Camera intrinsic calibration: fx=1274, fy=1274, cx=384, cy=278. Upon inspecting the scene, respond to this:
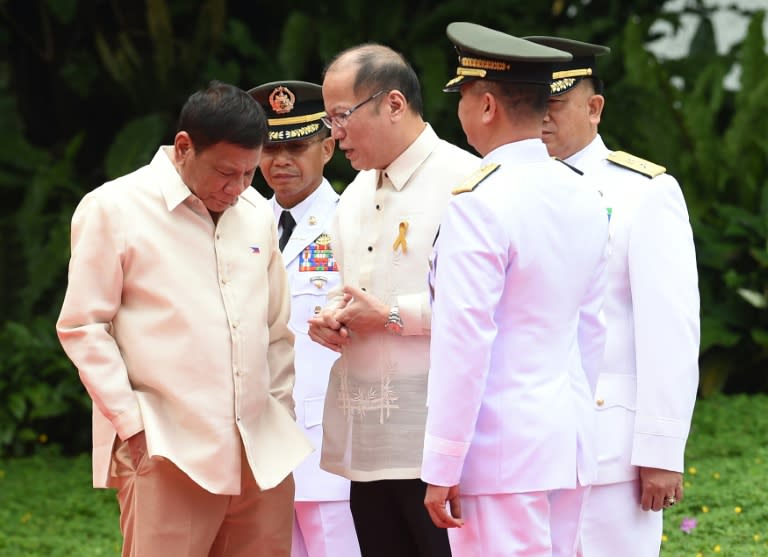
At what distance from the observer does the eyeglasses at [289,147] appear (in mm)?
4098

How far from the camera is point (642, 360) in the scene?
3213 millimetres

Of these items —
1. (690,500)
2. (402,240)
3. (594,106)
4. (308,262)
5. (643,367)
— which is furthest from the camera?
(690,500)

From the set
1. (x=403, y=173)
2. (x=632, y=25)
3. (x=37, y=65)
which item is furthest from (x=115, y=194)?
(x=37, y=65)

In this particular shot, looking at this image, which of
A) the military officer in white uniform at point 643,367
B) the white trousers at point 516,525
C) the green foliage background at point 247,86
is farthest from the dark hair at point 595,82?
the green foliage background at point 247,86

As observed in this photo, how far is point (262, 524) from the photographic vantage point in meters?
3.27

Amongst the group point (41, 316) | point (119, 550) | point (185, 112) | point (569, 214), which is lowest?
point (119, 550)

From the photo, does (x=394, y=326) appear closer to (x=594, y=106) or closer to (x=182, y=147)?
(x=182, y=147)

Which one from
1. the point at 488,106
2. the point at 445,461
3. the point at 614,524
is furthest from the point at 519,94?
the point at 614,524

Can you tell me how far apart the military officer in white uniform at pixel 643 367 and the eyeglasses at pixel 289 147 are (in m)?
1.15

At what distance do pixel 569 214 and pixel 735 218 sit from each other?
16.9 feet

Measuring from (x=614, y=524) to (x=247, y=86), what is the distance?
21.2 ft

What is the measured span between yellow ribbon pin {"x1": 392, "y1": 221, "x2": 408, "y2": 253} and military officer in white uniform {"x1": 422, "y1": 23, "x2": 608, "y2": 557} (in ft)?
1.77

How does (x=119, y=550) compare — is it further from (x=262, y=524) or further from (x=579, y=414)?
(x=579, y=414)

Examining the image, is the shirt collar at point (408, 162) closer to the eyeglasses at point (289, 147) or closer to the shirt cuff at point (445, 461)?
the eyeglasses at point (289, 147)
